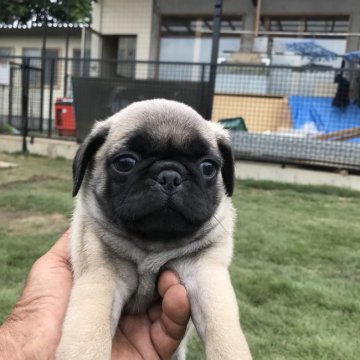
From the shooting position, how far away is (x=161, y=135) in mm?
2523

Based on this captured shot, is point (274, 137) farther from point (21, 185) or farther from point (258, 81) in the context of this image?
point (21, 185)

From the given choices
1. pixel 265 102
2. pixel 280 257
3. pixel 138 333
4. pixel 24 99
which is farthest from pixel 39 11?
pixel 138 333

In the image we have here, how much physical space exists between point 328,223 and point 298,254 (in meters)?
1.75

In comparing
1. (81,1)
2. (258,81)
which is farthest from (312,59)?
(81,1)

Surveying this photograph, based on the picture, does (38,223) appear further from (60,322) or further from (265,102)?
(265,102)

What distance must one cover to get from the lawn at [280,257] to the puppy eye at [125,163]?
1.80 m

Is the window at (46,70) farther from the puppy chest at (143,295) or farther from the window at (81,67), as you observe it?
the puppy chest at (143,295)

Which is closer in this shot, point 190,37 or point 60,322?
point 60,322

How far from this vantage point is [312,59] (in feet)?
45.2

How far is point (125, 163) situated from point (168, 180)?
33 cm

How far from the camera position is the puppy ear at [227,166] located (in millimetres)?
2963

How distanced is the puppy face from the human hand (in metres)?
0.34

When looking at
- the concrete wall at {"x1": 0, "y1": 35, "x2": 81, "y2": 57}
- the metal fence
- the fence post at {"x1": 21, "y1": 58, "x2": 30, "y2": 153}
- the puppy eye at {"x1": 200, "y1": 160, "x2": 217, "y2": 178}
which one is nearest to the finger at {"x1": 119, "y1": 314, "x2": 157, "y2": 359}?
the puppy eye at {"x1": 200, "y1": 160, "x2": 217, "y2": 178}

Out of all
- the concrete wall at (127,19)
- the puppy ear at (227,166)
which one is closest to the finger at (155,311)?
the puppy ear at (227,166)
